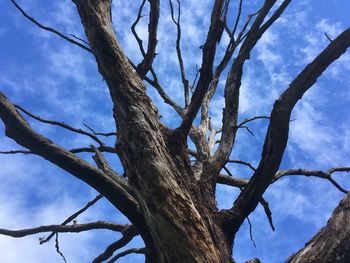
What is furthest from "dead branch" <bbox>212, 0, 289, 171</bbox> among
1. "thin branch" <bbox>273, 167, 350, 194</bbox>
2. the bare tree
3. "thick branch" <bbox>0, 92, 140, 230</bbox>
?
"thin branch" <bbox>273, 167, 350, 194</bbox>

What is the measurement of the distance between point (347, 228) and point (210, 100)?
11.6 ft

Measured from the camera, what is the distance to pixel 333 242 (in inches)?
55.8

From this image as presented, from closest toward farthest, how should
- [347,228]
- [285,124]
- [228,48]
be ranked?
[347,228], [285,124], [228,48]

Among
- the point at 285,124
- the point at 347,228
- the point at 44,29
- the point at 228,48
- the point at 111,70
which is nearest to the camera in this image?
the point at 347,228

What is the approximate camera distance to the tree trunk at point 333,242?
54.4 inches

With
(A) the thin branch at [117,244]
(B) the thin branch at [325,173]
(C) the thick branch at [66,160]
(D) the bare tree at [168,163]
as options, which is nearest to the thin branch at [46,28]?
(D) the bare tree at [168,163]

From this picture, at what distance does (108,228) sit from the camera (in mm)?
3205

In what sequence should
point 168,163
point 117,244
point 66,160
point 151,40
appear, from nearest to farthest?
1. point 168,163
2. point 66,160
3. point 151,40
4. point 117,244

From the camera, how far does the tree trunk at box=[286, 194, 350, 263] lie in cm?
138

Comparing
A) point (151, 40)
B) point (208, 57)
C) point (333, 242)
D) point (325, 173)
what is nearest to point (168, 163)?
point (208, 57)

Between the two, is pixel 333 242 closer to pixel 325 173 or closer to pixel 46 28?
pixel 325 173

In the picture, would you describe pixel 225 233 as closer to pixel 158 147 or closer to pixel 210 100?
pixel 158 147

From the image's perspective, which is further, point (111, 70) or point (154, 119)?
point (111, 70)

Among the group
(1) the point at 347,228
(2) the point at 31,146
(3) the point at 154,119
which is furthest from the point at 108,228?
(1) the point at 347,228
